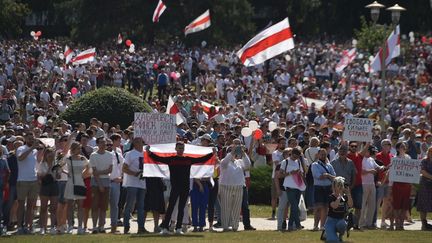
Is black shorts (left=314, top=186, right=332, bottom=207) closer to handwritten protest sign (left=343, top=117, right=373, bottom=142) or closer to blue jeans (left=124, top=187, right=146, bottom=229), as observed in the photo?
handwritten protest sign (left=343, top=117, right=373, bottom=142)

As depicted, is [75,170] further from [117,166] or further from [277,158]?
[277,158]

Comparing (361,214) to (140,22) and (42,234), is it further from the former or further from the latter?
(140,22)

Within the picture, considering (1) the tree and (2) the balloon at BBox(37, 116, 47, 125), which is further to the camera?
(1) the tree

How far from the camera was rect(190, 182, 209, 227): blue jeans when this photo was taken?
23.4 m

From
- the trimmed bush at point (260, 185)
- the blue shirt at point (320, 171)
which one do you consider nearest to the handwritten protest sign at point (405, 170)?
the blue shirt at point (320, 171)

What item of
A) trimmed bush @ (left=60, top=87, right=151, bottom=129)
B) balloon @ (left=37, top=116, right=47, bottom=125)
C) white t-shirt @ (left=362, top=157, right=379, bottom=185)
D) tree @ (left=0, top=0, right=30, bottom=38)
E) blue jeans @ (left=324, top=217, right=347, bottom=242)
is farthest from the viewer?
tree @ (left=0, top=0, right=30, bottom=38)

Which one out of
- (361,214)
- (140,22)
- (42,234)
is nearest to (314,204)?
(361,214)

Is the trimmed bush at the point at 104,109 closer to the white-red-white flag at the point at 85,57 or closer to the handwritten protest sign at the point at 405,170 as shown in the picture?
the handwritten protest sign at the point at 405,170

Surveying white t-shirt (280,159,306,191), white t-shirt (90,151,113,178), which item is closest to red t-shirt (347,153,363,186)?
white t-shirt (280,159,306,191)

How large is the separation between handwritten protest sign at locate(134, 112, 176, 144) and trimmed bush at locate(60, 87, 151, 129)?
9118 millimetres

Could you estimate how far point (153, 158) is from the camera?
2228 centimetres

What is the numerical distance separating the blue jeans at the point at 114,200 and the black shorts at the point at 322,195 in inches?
147

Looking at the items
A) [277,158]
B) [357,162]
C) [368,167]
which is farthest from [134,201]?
[368,167]

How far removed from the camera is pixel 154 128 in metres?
23.6
